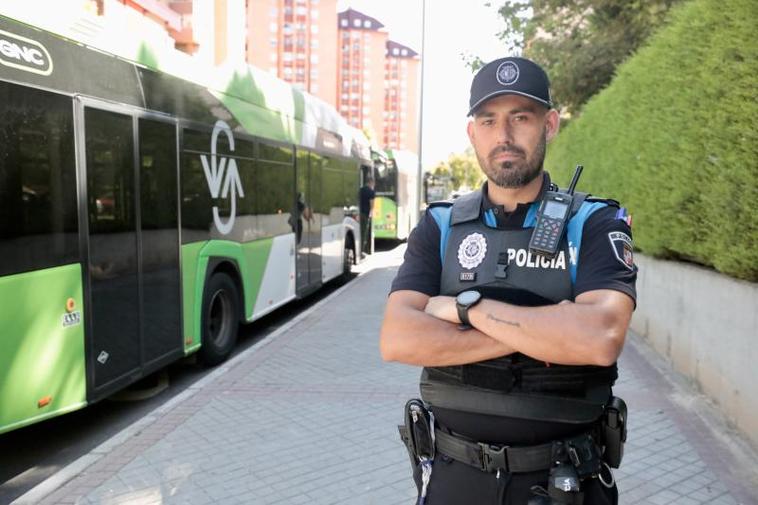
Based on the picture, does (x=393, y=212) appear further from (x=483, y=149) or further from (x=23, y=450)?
(x=483, y=149)

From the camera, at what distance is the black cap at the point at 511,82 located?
2088 mm

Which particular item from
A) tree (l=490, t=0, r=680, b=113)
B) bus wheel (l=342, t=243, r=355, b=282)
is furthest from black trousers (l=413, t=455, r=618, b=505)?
tree (l=490, t=0, r=680, b=113)

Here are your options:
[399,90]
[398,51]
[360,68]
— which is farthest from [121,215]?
[398,51]

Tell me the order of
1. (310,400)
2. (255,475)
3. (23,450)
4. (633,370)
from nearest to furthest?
(255,475) → (23,450) → (310,400) → (633,370)

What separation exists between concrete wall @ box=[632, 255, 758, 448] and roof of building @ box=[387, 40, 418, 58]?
16441 cm

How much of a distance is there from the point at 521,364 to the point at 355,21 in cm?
15327

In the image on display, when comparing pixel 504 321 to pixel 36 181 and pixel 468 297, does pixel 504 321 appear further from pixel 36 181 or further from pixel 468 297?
pixel 36 181

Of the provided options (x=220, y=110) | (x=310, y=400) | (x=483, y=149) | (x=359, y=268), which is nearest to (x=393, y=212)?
(x=359, y=268)

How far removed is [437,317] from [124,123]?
407 cm

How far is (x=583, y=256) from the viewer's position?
6.55ft

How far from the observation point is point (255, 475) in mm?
4383

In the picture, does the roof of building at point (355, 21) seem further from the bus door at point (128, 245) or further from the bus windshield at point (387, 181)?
the bus door at point (128, 245)

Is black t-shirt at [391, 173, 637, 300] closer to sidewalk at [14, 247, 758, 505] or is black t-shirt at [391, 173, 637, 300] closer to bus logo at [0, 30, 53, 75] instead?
sidewalk at [14, 247, 758, 505]

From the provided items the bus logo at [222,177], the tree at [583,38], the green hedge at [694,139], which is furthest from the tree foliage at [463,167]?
the bus logo at [222,177]
